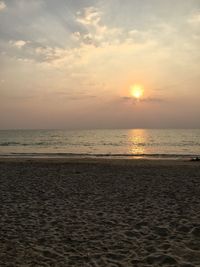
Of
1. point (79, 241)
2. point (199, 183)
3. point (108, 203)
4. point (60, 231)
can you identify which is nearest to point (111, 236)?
point (79, 241)

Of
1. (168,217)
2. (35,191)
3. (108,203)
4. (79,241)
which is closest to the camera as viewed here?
(79,241)

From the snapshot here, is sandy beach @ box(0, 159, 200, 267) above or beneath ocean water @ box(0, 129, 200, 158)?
above

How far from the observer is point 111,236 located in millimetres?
7195

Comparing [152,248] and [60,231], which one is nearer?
[152,248]

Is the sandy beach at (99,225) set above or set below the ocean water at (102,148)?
above

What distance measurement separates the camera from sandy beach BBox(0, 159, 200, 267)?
5.96 metres

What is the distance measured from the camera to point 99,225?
26.3ft

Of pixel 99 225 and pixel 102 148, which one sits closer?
pixel 99 225

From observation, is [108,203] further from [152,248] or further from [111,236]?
[152,248]

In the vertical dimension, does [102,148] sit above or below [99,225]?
below

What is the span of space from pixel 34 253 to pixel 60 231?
1.44 m

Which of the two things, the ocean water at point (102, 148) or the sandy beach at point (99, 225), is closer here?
the sandy beach at point (99, 225)

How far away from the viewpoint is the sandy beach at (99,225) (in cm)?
596

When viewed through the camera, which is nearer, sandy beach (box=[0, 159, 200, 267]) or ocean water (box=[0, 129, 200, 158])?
sandy beach (box=[0, 159, 200, 267])
